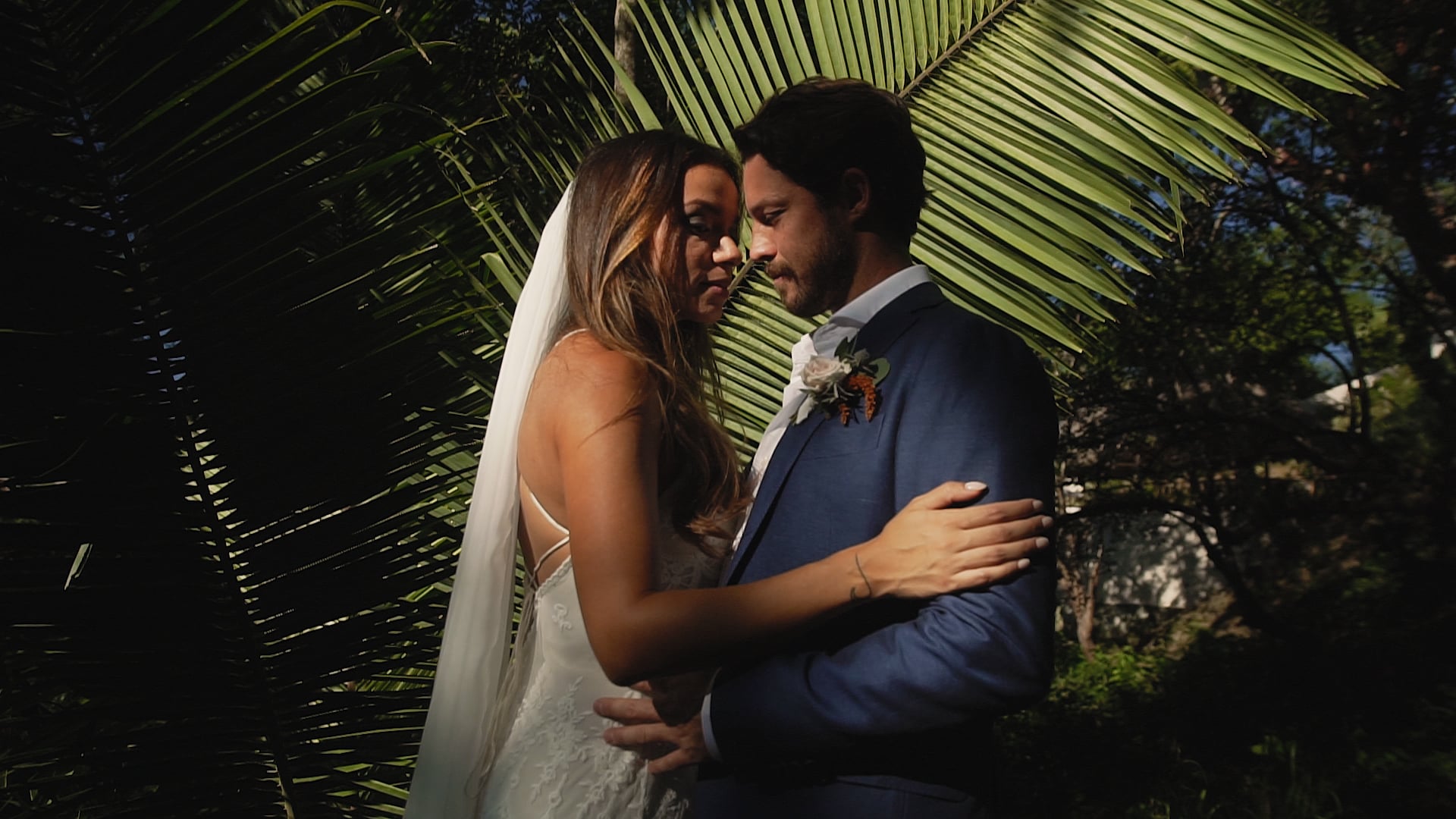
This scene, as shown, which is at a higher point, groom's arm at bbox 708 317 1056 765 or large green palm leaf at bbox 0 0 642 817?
large green palm leaf at bbox 0 0 642 817

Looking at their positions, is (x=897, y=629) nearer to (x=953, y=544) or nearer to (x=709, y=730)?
(x=953, y=544)

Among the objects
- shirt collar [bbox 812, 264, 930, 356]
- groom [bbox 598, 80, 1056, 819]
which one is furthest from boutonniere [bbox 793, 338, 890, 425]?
shirt collar [bbox 812, 264, 930, 356]

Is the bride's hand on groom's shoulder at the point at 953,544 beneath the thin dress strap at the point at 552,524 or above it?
Result: beneath

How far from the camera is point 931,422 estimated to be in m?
1.57

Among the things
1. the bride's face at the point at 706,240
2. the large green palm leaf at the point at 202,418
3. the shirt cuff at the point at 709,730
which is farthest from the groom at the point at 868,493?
the large green palm leaf at the point at 202,418

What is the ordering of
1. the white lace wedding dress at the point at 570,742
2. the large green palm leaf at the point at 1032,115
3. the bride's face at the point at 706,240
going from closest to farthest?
the white lace wedding dress at the point at 570,742 → the bride's face at the point at 706,240 → the large green palm leaf at the point at 1032,115

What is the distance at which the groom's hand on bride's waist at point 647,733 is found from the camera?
1.75 meters

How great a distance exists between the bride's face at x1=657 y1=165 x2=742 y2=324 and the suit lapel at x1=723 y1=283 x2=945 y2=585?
367 mm

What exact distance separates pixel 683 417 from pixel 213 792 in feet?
3.93

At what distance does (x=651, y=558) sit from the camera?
5.49 feet

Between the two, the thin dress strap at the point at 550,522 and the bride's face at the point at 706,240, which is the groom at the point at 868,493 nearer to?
the bride's face at the point at 706,240

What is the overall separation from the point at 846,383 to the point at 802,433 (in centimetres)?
11

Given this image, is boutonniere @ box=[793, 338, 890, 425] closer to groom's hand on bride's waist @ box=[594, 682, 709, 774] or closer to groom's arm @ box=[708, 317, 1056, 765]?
groom's arm @ box=[708, 317, 1056, 765]

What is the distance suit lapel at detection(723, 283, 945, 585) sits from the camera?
170 centimetres
